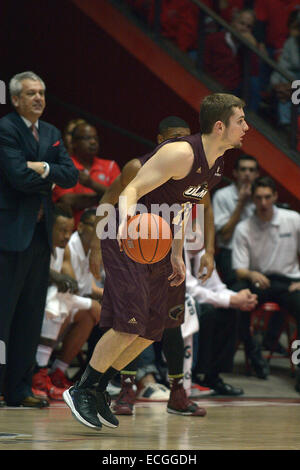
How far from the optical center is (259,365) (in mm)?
7629

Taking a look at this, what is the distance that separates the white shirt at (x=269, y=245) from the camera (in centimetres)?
773

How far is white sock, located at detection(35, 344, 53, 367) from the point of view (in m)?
6.41

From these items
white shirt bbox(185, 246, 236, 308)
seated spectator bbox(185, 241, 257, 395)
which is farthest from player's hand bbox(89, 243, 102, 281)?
white shirt bbox(185, 246, 236, 308)

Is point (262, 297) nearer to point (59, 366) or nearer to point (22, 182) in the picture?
point (59, 366)

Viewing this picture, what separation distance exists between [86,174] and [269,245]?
5.45ft

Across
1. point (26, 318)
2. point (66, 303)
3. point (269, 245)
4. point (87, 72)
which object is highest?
point (87, 72)

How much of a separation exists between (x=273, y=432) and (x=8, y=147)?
7.53 ft

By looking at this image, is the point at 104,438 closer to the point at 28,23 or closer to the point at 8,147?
the point at 8,147

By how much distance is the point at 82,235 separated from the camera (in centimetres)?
709

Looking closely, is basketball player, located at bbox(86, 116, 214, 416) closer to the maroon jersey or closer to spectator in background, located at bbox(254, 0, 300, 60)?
the maroon jersey

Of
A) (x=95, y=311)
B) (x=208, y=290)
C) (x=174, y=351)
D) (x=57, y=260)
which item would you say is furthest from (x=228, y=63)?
(x=174, y=351)

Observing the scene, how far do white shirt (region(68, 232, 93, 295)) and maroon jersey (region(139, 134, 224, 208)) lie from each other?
215 centimetres

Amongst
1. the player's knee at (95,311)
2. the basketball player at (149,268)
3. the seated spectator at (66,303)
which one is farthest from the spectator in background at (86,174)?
the basketball player at (149,268)
